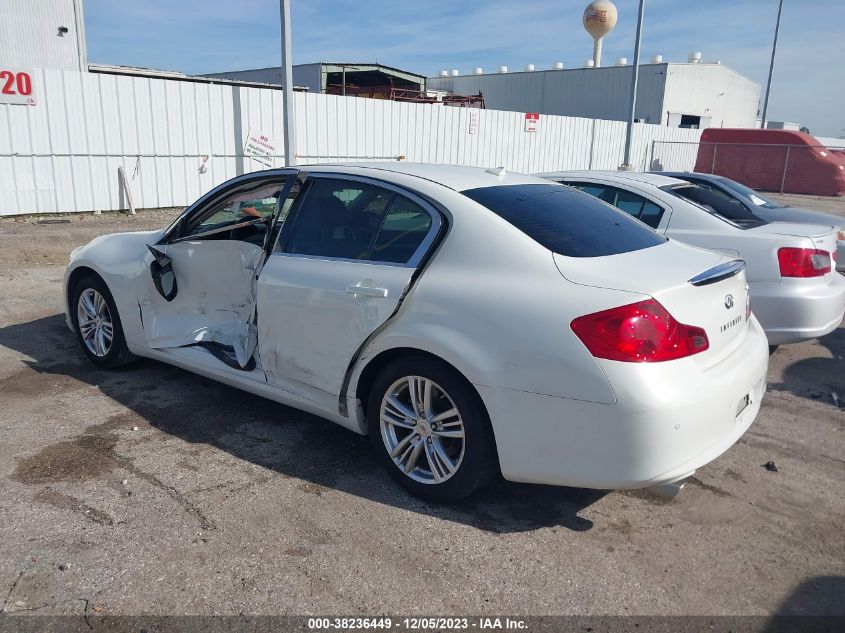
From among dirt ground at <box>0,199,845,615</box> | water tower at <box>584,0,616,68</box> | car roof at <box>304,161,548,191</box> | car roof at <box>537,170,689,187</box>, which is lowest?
dirt ground at <box>0,199,845,615</box>

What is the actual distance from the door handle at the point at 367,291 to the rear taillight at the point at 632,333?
1003mm

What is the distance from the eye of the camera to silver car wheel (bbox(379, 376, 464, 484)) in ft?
10.7

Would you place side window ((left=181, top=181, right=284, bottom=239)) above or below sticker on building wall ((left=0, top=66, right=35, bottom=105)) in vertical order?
below

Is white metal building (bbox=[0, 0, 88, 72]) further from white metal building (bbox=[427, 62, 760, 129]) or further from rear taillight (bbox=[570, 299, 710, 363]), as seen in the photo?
white metal building (bbox=[427, 62, 760, 129])

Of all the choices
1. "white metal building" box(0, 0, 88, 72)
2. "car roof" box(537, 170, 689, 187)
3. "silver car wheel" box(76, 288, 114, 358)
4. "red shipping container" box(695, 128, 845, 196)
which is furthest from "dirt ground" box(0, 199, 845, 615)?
"red shipping container" box(695, 128, 845, 196)

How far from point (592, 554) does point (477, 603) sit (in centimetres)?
64

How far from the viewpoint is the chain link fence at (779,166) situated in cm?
2412

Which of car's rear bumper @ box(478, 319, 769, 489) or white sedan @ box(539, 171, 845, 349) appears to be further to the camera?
white sedan @ box(539, 171, 845, 349)

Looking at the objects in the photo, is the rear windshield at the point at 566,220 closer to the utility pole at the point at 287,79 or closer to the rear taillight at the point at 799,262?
the rear taillight at the point at 799,262

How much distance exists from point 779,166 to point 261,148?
62.0 ft

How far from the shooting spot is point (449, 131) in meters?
20.1

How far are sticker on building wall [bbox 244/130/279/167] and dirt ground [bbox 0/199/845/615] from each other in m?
11.4

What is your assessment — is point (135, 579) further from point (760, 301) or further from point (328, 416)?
point (760, 301)

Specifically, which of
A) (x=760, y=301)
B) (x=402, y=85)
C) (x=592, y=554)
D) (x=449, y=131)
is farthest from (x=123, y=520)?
(x=402, y=85)
